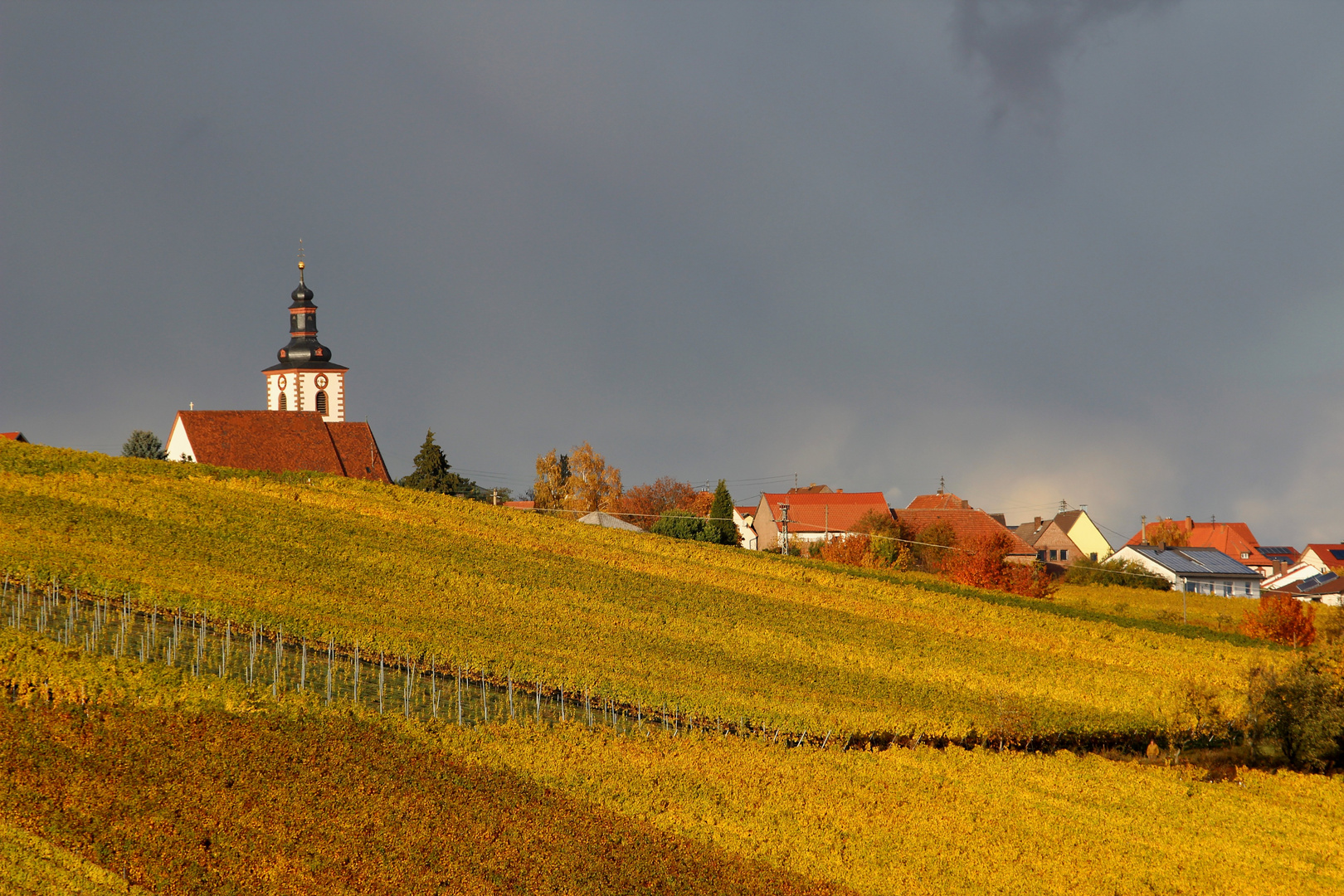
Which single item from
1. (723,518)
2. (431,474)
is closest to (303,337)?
(431,474)

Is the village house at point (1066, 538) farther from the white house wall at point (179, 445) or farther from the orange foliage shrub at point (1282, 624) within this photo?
the white house wall at point (179, 445)

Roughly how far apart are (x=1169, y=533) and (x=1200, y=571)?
2906 inches

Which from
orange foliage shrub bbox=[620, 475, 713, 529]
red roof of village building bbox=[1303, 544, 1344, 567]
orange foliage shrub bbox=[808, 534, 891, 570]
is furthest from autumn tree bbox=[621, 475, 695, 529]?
red roof of village building bbox=[1303, 544, 1344, 567]

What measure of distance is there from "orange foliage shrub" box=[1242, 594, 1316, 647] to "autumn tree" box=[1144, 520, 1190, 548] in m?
88.9

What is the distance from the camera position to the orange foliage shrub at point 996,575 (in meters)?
73.9

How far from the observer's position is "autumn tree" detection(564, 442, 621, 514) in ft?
444

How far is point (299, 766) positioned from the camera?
22.8m

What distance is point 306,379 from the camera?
4097 inches

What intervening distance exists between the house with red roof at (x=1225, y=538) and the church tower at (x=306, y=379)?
352 feet

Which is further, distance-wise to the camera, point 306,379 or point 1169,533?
point 1169,533

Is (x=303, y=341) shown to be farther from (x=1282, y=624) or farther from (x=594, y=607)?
(x=1282, y=624)

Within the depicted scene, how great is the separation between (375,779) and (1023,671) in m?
31.8

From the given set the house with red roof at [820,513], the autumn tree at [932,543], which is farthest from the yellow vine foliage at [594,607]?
the house with red roof at [820,513]

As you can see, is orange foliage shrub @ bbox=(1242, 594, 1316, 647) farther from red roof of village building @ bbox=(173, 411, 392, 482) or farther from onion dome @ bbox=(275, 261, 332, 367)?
onion dome @ bbox=(275, 261, 332, 367)
